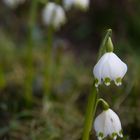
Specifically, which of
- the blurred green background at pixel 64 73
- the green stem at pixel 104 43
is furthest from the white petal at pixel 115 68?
the blurred green background at pixel 64 73

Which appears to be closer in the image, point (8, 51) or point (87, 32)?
point (8, 51)

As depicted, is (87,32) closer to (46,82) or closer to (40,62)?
(40,62)

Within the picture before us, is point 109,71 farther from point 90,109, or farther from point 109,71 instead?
point 90,109

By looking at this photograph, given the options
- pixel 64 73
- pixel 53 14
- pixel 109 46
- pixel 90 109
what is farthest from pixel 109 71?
pixel 64 73

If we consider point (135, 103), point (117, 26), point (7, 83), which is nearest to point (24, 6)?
point (117, 26)

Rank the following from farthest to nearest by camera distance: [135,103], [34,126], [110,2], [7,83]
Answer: [110,2] < [7,83] < [135,103] < [34,126]

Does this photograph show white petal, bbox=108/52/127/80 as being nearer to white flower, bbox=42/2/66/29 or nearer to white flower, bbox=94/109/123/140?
white flower, bbox=94/109/123/140

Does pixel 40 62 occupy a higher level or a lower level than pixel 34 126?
higher

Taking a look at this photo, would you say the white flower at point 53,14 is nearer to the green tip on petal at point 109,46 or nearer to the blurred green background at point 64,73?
the blurred green background at point 64,73
